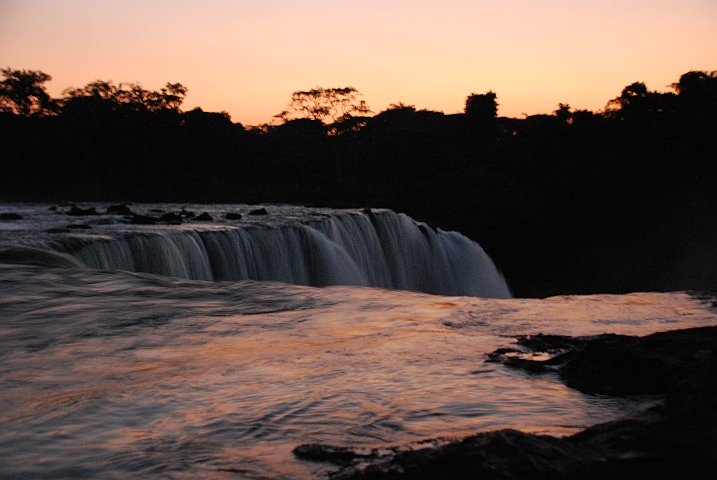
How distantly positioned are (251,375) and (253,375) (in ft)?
0.04

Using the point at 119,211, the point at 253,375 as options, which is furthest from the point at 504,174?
the point at 253,375

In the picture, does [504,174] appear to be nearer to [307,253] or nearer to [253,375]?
[307,253]

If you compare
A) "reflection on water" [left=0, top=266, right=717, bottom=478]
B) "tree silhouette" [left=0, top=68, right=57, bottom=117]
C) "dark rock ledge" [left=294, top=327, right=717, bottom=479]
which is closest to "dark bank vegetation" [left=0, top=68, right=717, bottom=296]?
"tree silhouette" [left=0, top=68, right=57, bottom=117]

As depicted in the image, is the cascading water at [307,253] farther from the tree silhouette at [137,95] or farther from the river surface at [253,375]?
the tree silhouette at [137,95]

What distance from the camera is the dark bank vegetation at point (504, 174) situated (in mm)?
33625

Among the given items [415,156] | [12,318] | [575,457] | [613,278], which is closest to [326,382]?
[575,457]

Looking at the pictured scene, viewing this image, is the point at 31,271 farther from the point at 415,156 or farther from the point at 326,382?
the point at 415,156

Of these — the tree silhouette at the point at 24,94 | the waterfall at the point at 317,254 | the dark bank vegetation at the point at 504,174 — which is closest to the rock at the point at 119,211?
the waterfall at the point at 317,254

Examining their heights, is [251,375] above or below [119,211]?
below

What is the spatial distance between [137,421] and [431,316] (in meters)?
3.75

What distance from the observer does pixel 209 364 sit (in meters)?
4.63

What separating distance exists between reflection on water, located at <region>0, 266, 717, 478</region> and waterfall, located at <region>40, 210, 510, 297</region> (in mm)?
2715

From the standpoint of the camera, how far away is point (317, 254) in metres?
14.5

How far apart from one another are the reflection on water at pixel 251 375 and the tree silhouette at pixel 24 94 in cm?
4159
